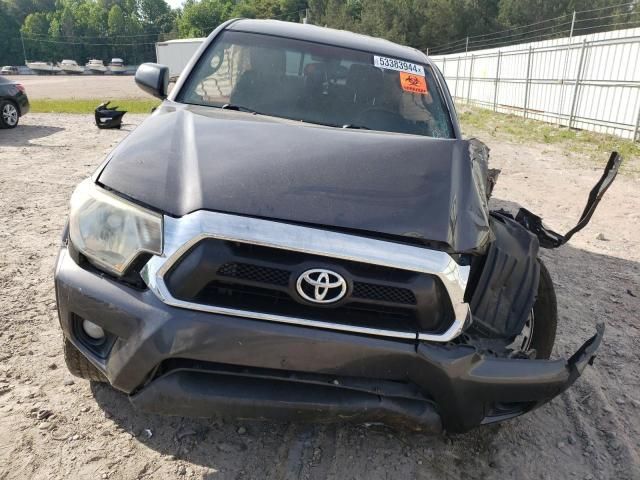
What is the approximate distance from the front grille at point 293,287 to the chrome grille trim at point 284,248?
0.07 feet

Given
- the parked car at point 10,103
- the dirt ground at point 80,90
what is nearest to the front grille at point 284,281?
the parked car at point 10,103

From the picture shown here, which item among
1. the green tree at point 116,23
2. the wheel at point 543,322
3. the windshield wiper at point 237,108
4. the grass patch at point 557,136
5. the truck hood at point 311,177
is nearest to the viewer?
the truck hood at point 311,177

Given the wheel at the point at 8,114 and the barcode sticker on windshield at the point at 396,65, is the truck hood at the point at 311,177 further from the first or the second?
the wheel at the point at 8,114

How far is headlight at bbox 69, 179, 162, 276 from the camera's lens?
1.71m

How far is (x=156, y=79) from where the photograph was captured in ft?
10.6

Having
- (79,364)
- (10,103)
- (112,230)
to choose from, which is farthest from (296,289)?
(10,103)

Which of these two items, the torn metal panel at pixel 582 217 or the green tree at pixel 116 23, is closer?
the torn metal panel at pixel 582 217

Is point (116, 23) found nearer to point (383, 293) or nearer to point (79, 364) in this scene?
point (79, 364)

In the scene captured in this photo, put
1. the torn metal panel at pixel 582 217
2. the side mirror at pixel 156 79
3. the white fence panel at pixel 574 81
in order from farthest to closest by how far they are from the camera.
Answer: the white fence panel at pixel 574 81, the side mirror at pixel 156 79, the torn metal panel at pixel 582 217

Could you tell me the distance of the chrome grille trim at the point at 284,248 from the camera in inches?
64.4

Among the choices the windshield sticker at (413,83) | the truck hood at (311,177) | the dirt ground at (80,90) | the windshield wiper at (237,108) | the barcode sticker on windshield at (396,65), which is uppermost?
the barcode sticker on windshield at (396,65)

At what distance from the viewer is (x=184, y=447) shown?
2.10m

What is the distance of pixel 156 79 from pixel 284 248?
2147 millimetres

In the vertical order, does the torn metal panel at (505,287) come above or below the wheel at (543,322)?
above
